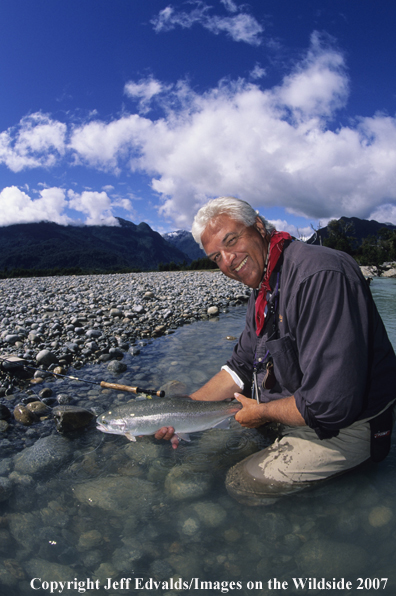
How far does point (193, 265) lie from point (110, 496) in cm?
6167

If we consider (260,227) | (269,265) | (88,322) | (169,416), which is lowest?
(169,416)

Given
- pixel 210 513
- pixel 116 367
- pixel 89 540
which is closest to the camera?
pixel 89 540

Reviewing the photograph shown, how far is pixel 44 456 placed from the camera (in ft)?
12.6

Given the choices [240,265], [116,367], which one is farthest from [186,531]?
[116,367]

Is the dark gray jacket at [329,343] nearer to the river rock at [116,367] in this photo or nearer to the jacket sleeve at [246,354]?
the jacket sleeve at [246,354]

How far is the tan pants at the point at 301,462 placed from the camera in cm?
294

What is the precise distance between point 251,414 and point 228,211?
1.99 meters

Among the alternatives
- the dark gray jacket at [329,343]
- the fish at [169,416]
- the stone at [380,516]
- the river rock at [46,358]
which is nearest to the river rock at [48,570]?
the fish at [169,416]

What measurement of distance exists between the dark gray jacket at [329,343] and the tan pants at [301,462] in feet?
1.08

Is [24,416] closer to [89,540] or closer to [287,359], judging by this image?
[89,540]

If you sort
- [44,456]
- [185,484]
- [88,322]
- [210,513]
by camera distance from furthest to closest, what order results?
[88,322]
[44,456]
[185,484]
[210,513]

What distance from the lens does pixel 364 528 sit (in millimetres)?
2791

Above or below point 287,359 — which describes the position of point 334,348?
above

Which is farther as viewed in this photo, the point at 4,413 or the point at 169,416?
the point at 4,413
